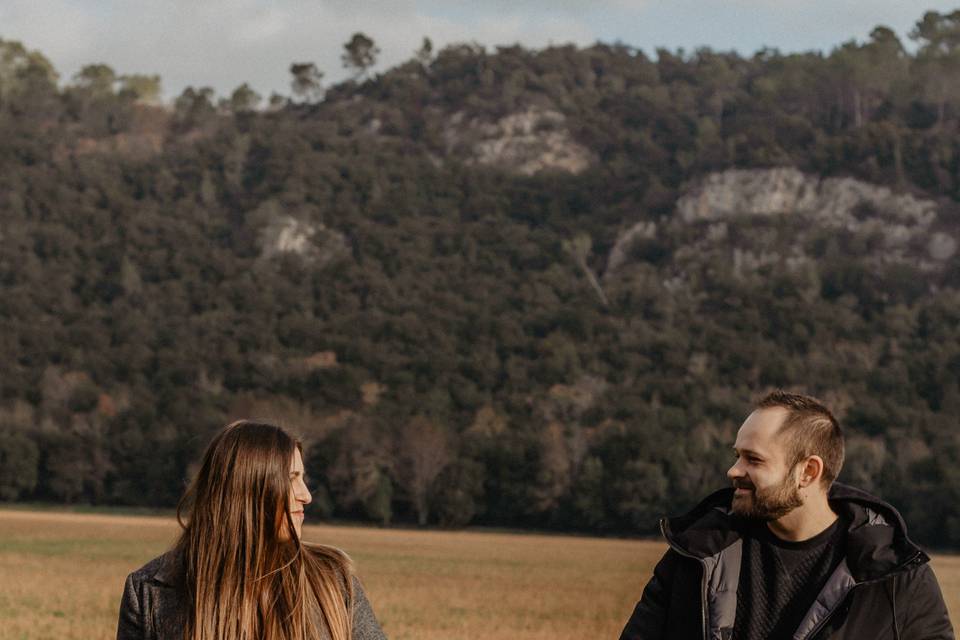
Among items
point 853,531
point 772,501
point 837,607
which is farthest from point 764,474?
point 837,607

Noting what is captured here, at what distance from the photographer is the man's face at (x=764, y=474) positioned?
471 centimetres

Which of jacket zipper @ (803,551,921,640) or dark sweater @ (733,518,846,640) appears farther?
dark sweater @ (733,518,846,640)

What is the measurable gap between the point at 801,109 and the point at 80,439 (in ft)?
281

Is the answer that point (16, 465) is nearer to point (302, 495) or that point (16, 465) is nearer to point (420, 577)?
point (420, 577)

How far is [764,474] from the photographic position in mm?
4758

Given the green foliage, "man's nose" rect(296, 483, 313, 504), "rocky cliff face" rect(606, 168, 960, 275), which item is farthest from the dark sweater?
"rocky cliff face" rect(606, 168, 960, 275)

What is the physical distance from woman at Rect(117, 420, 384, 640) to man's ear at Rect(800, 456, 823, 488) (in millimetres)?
1551

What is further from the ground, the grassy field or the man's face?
the man's face

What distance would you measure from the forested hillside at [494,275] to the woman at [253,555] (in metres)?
44.4

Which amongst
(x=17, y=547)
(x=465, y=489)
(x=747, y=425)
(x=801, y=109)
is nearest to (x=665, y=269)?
(x=801, y=109)

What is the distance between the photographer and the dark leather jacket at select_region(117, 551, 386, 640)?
416 centimetres

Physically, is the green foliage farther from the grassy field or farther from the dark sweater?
the dark sweater

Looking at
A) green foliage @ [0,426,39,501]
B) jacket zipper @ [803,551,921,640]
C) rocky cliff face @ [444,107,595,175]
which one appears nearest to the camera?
jacket zipper @ [803,551,921,640]

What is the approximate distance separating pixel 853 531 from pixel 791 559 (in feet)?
0.71
